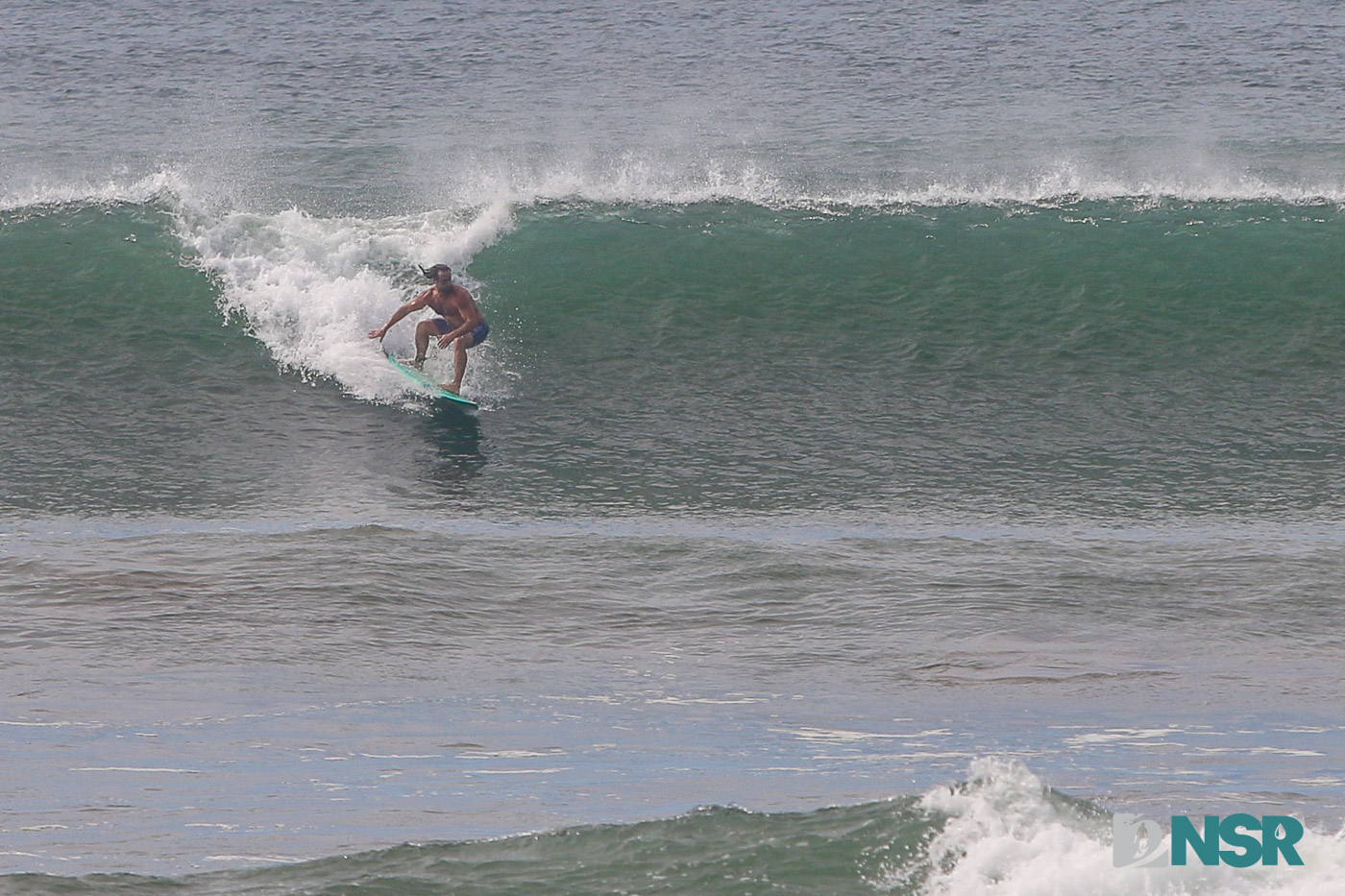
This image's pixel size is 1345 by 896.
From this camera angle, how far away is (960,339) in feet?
51.3

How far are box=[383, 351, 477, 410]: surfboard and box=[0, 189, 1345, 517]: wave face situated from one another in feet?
0.58

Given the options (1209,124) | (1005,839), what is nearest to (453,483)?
(1005,839)

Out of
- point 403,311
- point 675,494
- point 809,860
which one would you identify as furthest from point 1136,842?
point 403,311

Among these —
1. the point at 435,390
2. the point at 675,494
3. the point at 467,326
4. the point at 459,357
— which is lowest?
the point at 675,494

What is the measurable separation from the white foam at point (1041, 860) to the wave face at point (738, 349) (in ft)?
20.0

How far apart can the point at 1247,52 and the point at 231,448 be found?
21711mm

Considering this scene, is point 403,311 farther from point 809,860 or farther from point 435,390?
point 809,860

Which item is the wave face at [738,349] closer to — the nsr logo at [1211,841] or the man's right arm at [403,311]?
the man's right arm at [403,311]

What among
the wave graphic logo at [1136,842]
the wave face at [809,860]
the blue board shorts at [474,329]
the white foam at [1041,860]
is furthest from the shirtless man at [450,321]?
the wave graphic logo at [1136,842]

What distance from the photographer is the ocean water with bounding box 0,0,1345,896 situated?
7.21 m

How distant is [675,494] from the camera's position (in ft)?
42.4

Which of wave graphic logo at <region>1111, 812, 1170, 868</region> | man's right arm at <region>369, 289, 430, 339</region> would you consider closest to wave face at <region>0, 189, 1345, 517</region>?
man's right arm at <region>369, 289, 430, 339</region>

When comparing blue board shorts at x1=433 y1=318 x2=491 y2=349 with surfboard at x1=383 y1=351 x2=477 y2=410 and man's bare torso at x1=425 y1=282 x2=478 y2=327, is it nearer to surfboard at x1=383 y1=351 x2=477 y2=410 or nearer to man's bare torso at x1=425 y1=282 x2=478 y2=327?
man's bare torso at x1=425 y1=282 x2=478 y2=327

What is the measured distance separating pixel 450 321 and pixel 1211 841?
9.35 meters
